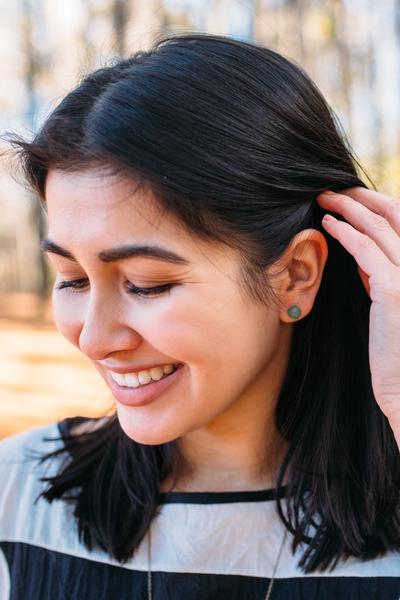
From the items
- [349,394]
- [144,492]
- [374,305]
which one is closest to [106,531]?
[144,492]

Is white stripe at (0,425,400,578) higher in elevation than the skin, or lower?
lower

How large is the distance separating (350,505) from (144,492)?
1.50 feet

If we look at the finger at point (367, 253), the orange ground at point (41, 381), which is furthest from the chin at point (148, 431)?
the orange ground at point (41, 381)

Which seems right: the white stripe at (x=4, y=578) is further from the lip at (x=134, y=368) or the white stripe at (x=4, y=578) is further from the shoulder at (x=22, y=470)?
the lip at (x=134, y=368)

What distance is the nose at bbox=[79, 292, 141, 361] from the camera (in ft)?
5.08

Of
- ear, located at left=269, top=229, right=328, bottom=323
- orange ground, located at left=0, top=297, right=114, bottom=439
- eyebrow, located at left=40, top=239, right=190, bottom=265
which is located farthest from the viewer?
orange ground, located at left=0, top=297, right=114, bottom=439

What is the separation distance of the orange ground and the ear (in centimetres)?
359

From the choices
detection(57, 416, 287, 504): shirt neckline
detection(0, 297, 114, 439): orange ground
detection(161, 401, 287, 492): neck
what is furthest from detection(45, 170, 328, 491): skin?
detection(0, 297, 114, 439): orange ground

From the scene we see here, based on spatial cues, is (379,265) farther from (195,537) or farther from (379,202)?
(195,537)

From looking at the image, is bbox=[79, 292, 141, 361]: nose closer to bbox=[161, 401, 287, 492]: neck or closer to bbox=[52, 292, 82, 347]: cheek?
bbox=[52, 292, 82, 347]: cheek

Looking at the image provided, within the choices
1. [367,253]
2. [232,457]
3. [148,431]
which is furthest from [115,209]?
[232,457]

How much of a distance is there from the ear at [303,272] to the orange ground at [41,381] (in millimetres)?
3588

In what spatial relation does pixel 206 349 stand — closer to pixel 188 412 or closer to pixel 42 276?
pixel 188 412

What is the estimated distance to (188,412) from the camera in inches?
64.0
